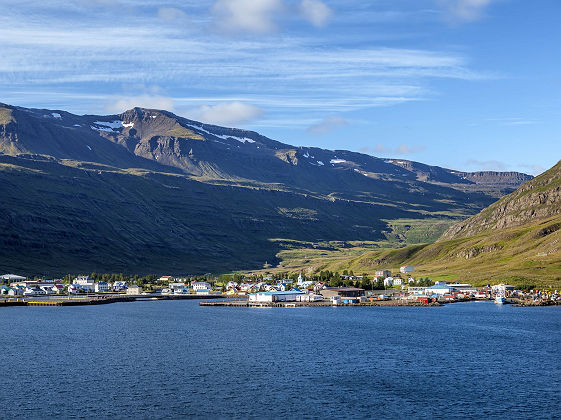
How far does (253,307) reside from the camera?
18862cm

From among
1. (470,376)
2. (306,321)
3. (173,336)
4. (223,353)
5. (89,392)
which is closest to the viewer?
(89,392)

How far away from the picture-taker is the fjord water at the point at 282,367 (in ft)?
220

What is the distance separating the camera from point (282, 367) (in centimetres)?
8744

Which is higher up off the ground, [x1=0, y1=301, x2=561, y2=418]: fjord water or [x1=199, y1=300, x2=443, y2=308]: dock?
[x1=199, y1=300, x2=443, y2=308]: dock

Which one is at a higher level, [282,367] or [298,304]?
[298,304]

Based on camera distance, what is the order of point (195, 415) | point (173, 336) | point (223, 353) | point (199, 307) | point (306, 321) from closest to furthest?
point (195, 415)
point (223, 353)
point (173, 336)
point (306, 321)
point (199, 307)

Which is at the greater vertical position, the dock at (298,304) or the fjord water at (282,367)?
the dock at (298,304)

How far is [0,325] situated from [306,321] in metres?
57.3

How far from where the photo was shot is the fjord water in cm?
6712

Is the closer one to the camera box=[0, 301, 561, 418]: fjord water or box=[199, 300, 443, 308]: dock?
box=[0, 301, 561, 418]: fjord water

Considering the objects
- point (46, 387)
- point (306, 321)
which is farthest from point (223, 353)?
point (306, 321)

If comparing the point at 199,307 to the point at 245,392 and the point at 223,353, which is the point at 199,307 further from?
the point at 245,392

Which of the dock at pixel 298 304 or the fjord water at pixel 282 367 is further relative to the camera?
→ the dock at pixel 298 304

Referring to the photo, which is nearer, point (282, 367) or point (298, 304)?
point (282, 367)
